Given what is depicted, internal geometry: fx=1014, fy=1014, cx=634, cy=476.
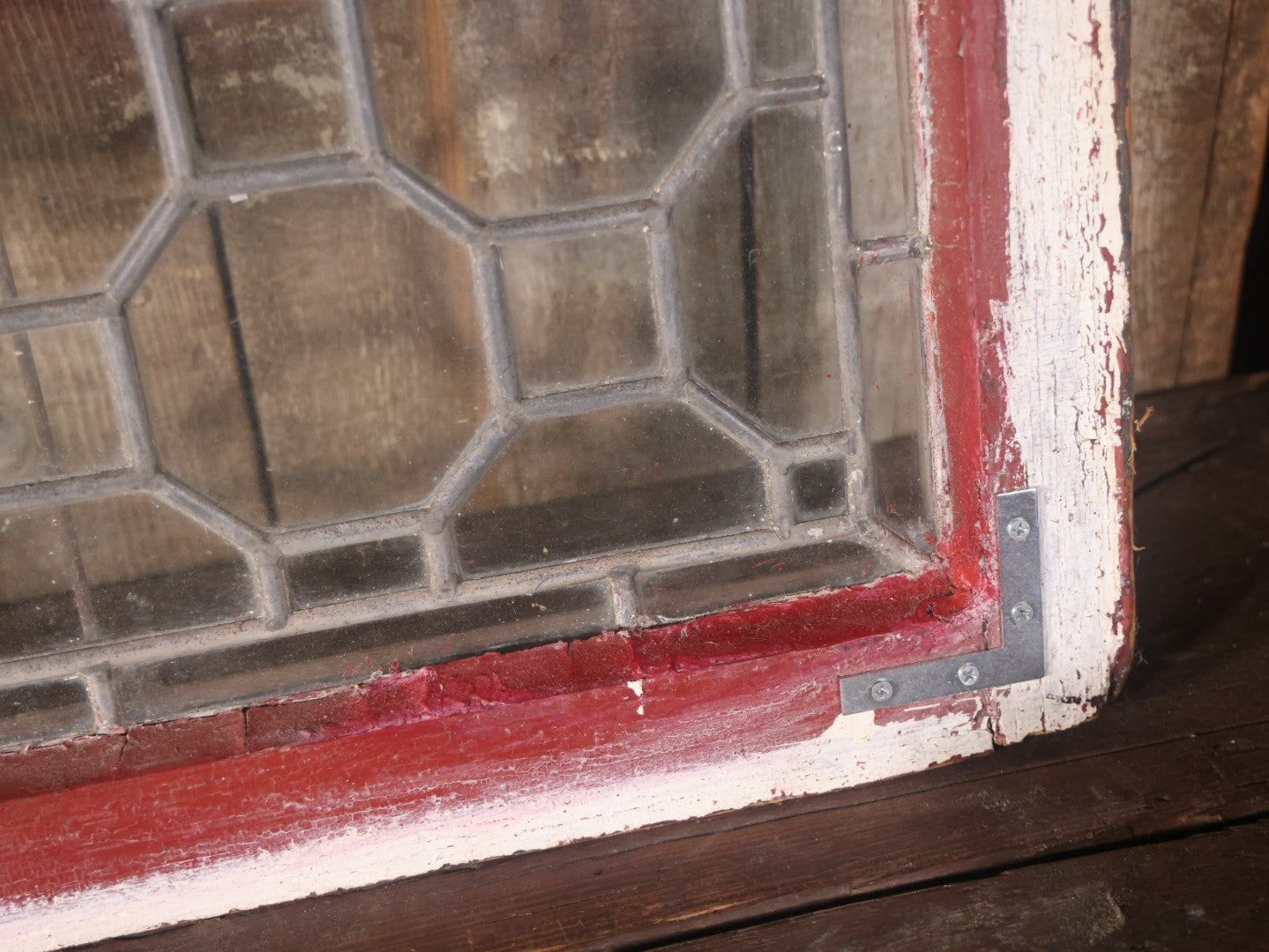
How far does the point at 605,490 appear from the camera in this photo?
860 mm

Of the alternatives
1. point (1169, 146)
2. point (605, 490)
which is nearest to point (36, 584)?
point (605, 490)

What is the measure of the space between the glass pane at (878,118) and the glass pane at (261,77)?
1.31 feet

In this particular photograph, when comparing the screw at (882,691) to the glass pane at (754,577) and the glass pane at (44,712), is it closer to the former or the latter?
the glass pane at (754,577)

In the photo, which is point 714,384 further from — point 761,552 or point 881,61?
point 881,61

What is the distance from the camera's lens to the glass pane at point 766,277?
32.0 inches

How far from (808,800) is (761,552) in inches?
8.9

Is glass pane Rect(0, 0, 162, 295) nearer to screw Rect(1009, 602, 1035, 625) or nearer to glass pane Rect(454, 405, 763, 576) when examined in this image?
glass pane Rect(454, 405, 763, 576)

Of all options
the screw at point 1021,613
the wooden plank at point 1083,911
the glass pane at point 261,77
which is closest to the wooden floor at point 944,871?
the wooden plank at point 1083,911

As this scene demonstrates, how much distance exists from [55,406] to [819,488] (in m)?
0.62

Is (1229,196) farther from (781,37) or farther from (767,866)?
(767,866)

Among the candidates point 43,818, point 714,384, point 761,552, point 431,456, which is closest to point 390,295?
point 431,456

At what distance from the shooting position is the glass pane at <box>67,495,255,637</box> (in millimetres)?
805

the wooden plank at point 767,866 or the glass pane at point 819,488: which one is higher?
the glass pane at point 819,488

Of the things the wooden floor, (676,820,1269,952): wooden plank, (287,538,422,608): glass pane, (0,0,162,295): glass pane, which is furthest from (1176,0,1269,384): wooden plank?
(0,0,162,295): glass pane
